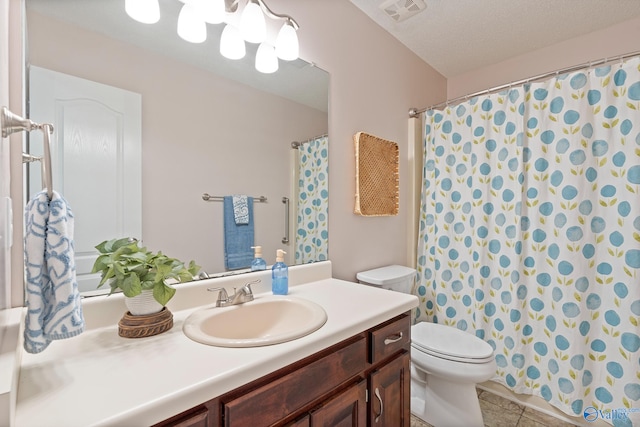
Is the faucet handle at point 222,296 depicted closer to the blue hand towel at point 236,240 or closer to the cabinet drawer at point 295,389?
the blue hand towel at point 236,240

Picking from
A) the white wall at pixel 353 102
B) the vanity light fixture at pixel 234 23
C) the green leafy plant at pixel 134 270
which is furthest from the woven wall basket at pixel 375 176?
the green leafy plant at pixel 134 270

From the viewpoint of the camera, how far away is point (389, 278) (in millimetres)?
1682

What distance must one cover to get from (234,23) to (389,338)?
55.4 inches

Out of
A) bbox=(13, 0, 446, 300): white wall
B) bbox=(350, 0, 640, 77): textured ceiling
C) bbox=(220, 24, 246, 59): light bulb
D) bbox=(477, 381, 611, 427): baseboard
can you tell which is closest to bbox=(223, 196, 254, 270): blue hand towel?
bbox=(13, 0, 446, 300): white wall

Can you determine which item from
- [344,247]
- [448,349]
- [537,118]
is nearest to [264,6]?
[344,247]

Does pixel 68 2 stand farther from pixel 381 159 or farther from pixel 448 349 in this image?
pixel 448 349

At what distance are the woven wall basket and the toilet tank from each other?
13.8 inches

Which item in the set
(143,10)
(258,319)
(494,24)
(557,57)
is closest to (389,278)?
(258,319)

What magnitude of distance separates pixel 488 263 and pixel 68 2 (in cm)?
228

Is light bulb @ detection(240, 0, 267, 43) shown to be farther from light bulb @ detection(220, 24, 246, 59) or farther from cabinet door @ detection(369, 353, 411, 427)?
cabinet door @ detection(369, 353, 411, 427)

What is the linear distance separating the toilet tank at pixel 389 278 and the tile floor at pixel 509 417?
0.74 m

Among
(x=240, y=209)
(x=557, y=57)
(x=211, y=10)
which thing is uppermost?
(x=557, y=57)

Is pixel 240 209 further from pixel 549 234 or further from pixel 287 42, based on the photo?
pixel 549 234

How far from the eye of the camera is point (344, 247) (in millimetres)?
1688
